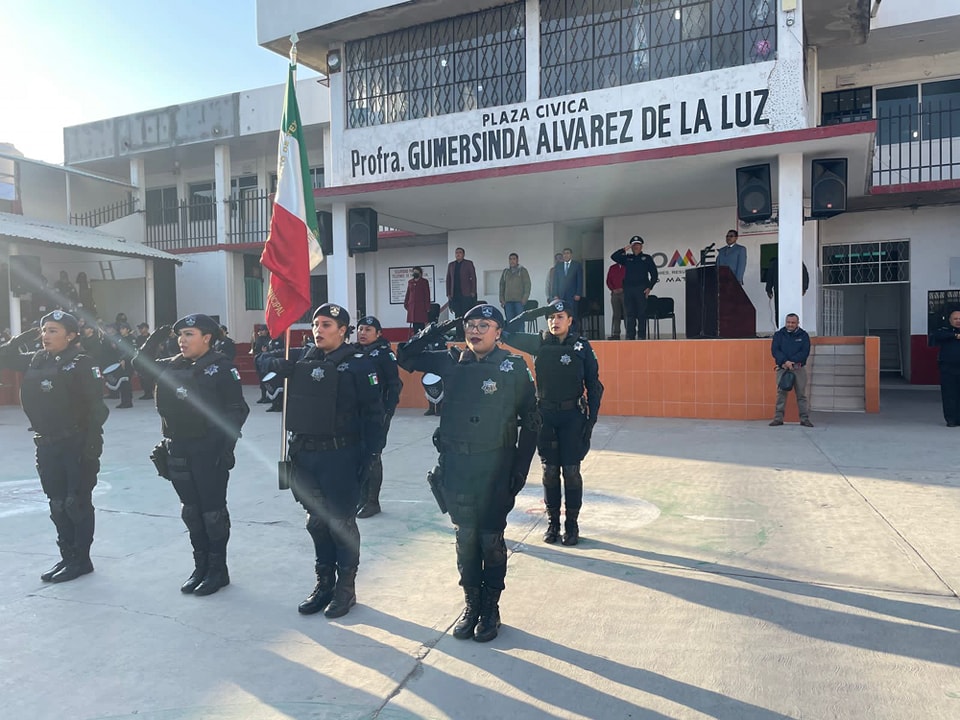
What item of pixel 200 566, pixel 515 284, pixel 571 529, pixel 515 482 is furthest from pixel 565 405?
pixel 515 284

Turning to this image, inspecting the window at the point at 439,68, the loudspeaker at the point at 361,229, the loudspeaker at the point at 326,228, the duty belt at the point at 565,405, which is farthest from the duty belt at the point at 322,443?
the loudspeaker at the point at 326,228

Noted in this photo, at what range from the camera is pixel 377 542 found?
4.66 metres

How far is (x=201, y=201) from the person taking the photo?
2066cm

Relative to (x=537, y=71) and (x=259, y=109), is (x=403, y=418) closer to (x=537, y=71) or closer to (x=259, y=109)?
(x=537, y=71)

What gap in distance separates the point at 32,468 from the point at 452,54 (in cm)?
907

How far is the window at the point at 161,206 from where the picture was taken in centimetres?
2034

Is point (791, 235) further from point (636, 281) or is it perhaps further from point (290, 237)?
point (290, 237)

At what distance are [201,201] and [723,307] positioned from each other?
55.6 feet

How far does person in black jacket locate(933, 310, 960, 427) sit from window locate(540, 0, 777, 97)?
476 cm

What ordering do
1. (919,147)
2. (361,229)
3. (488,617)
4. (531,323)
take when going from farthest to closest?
(531,323) < (919,147) < (361,229) < (488,617)

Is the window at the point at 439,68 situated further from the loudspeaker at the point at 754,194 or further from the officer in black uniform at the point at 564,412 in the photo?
the officer in black uniform at the point at 564,412

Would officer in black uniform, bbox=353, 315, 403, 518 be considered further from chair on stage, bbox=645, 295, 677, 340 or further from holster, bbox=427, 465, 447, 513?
chair on stage, bbox=645, 295, 677, 340

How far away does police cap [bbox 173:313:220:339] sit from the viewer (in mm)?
3902

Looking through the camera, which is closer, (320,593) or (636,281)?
(320,593)
